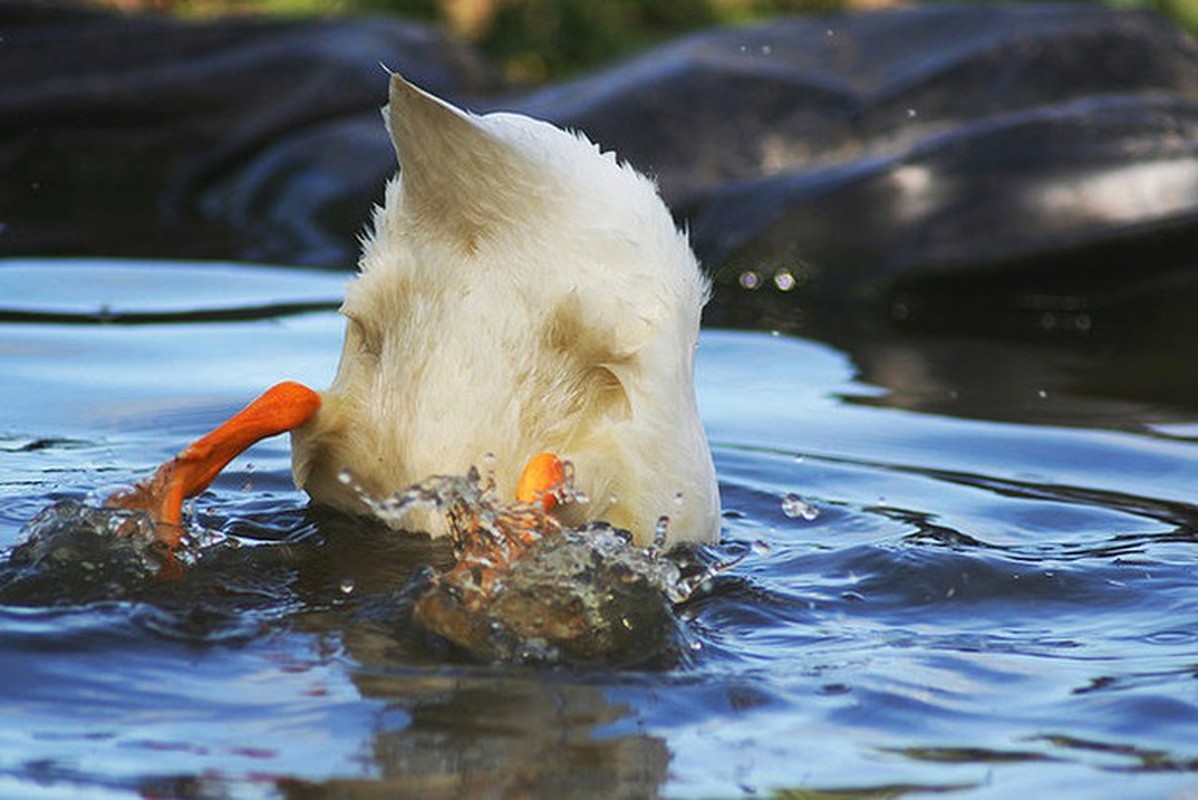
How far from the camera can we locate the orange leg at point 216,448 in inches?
123

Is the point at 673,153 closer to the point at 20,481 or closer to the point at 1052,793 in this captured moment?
the point at 20,481

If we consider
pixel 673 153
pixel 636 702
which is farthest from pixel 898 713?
pixel 673 153

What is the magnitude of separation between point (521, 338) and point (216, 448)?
0.51 m

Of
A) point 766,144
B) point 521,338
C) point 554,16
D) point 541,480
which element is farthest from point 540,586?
point 554,16

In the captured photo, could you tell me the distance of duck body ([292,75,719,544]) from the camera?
3.01 metres

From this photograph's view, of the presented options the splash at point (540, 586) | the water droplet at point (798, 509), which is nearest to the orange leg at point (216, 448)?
the splash at point (540, 586)

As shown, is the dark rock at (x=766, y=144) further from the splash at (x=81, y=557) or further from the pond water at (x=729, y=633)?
the splash at (x=81, y=557)

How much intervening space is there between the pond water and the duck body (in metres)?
0.19

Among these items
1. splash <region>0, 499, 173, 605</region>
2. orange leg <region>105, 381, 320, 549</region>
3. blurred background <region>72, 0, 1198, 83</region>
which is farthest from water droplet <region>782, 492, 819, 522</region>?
blurred background <region>72, 0, 1198, 83</region>

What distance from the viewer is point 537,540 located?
111 inches

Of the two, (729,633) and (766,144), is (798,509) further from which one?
(766,144)

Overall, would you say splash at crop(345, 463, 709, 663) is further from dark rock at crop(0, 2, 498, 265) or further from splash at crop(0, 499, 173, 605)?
dark rock at crop(0, 2, 498, 265)

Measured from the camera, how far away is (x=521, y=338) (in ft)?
10.0

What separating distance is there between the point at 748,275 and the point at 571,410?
9.29 ft
